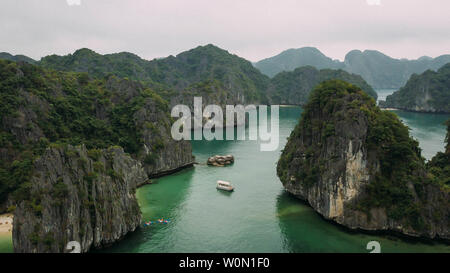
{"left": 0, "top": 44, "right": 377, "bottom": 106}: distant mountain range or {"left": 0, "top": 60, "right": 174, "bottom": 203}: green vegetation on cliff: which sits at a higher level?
{"left": 0, "top": 44, "right": 377, "bottom": 106}: distant mountain range

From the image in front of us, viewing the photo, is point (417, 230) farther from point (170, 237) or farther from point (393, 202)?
point (170, 237)

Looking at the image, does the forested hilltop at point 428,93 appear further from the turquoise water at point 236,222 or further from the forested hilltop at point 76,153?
the forested hilltop at point 76,153

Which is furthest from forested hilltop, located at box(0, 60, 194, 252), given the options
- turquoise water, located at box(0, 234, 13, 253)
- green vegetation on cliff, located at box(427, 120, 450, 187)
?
green vegetation on cliff, located at box(427, 120, 450, 187)

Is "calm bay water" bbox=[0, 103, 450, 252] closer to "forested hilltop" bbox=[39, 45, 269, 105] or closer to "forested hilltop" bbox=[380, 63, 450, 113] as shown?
"forested hilltop" bbox=[39, 45, 269, 105]

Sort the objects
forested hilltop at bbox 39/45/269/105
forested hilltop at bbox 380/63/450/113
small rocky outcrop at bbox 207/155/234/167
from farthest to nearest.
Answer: forested hilltop at bbox 380/63/450/113
forested hilltop at bbox 39/45/269/105
small rocky outcrop at bbox 207/155/234/167

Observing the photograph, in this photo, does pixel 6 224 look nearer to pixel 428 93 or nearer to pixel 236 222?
pixel 236 222

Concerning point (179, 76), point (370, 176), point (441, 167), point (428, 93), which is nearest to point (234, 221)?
point (370, 176)
